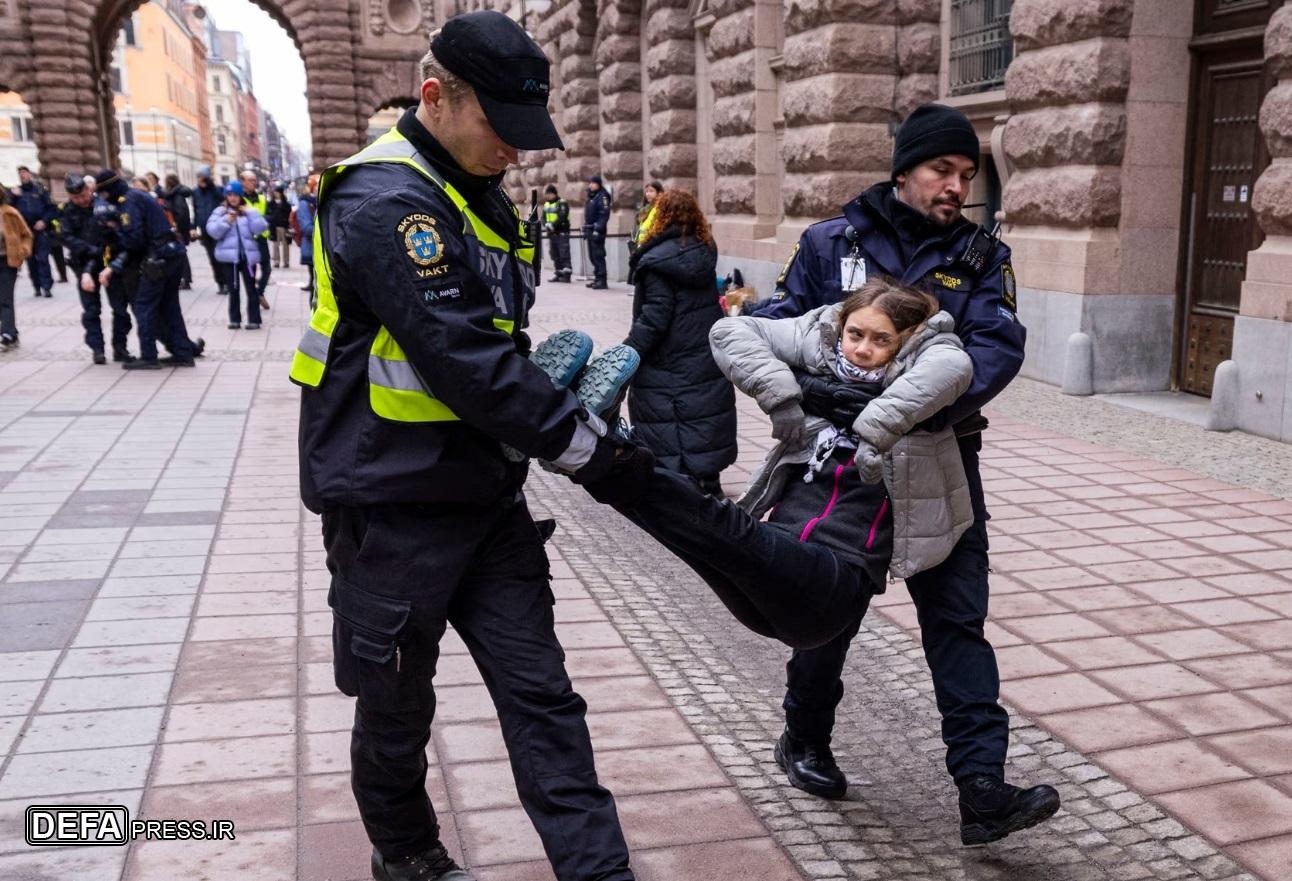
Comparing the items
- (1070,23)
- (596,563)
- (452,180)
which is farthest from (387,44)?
(452,180)

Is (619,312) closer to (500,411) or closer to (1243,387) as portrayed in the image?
(1243,387)

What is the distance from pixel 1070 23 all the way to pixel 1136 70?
583mm

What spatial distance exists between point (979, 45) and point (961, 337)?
9.34 metres

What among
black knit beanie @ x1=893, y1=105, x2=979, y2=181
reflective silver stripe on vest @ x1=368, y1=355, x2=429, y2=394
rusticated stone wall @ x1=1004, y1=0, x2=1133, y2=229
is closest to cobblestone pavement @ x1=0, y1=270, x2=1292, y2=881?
reflective silver stripe on vest @ x1=368, y1=355, x2=429, y2=394

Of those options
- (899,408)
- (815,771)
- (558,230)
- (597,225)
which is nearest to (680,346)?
(815,771)

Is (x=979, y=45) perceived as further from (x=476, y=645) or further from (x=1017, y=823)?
(x=476, y=645)

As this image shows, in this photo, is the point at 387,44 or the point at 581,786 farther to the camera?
the point at 387,44

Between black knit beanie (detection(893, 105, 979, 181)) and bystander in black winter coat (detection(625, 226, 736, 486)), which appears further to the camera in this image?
bystander in black winter coat (detection(625, 226, 736, 486))

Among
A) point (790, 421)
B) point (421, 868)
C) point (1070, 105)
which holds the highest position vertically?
point (1070, 105)

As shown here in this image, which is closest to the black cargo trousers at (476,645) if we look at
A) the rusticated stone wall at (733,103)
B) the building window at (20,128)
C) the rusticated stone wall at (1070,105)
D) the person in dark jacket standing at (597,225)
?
the rusticated stone wall at (1070,105)

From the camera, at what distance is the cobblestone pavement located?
326 centimetres

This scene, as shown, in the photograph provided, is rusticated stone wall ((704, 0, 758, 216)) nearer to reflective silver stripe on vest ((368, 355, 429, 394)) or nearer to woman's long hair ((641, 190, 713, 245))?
woman's long hair ((641, 190, 713, 245))

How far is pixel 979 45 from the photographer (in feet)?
38.3

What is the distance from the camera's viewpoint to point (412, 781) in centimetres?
289
